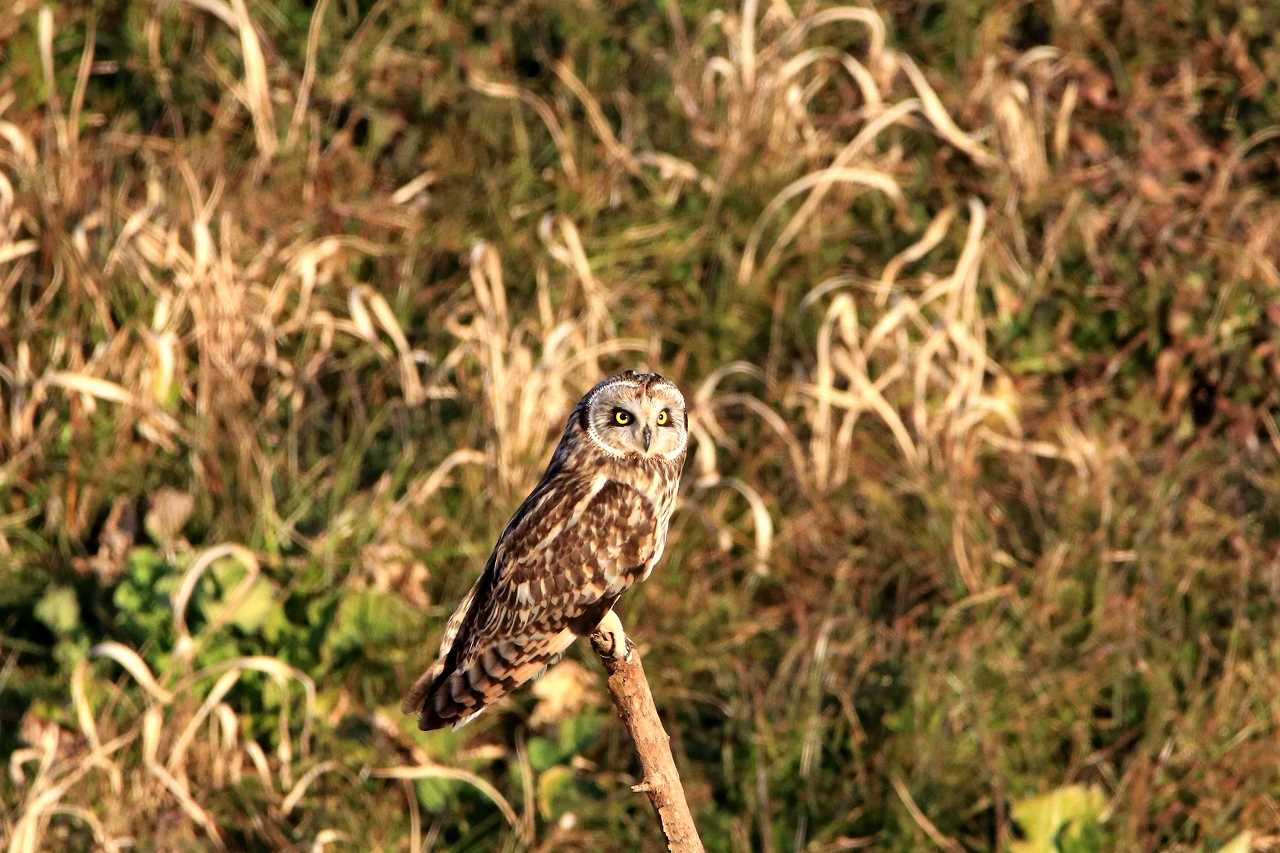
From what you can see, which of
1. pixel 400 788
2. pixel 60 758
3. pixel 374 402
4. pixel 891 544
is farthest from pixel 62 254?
Answer: pixel 891 544

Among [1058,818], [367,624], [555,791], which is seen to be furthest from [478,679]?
[1058,818]

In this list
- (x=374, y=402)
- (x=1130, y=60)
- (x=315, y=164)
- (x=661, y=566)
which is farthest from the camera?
(x=1130, y=60)

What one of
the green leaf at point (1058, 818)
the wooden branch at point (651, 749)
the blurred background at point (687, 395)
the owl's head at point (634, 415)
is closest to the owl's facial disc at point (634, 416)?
the owl's head at point (634, 415)

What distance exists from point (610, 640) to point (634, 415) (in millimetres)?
606

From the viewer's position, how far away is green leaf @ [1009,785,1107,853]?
4.91 meters

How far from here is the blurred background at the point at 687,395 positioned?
17.1 feet

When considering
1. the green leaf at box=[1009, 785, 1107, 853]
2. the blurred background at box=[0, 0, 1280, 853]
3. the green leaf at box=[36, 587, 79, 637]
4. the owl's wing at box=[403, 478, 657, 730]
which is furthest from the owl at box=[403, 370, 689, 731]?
the green leaf at box=[36, 587, 79, 637]

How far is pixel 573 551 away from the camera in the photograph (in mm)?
3967

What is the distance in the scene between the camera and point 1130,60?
23.6 ft

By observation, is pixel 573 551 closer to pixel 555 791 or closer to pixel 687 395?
pixel 555 791

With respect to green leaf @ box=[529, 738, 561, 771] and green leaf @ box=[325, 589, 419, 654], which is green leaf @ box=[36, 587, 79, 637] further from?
green leaf @ box=[529, 738, 561, 771]

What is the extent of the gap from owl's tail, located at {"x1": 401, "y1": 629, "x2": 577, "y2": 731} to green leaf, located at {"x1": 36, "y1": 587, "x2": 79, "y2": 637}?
1.92 m

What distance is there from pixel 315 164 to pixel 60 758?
2.48m

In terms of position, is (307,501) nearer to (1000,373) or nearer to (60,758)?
(60,758)
